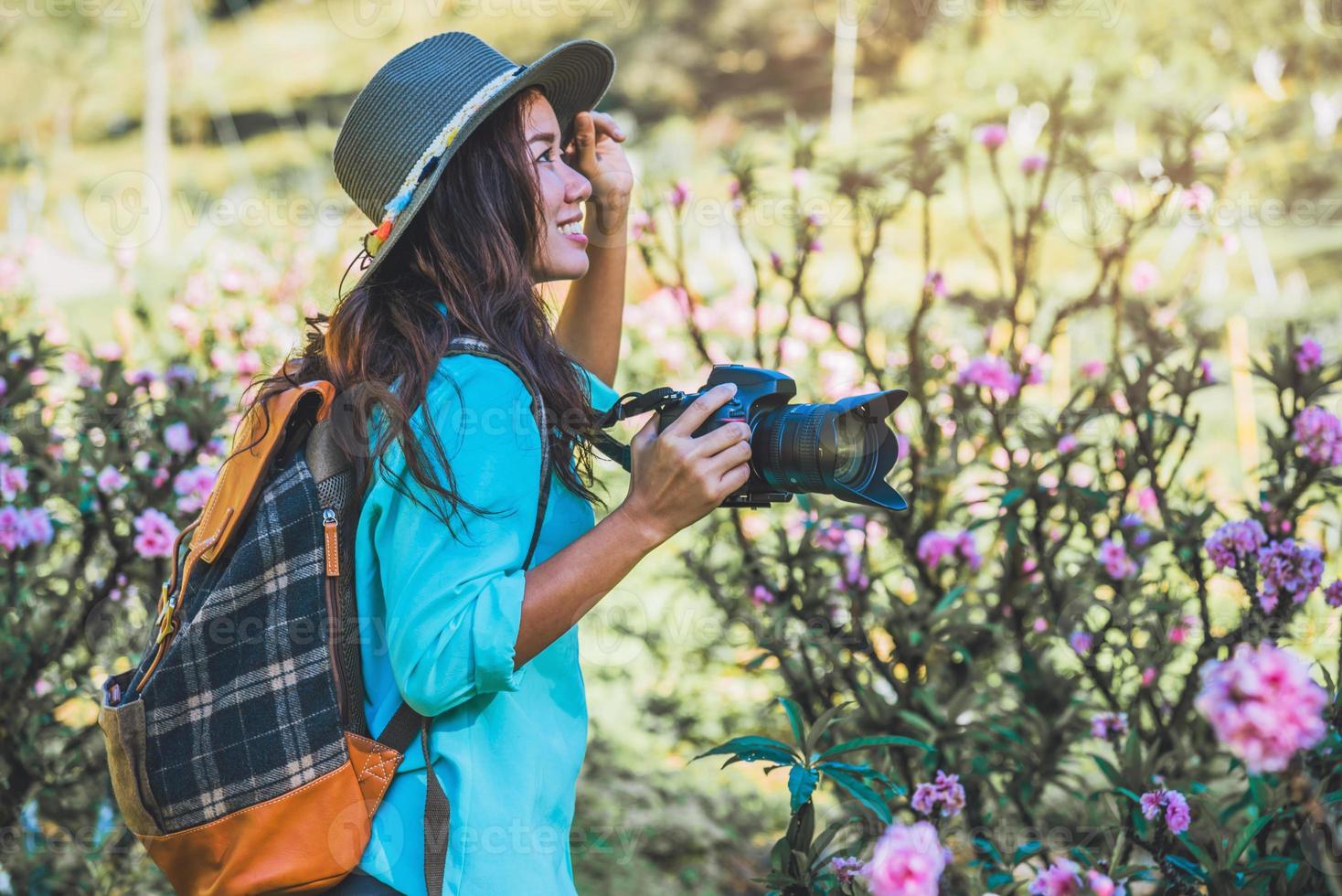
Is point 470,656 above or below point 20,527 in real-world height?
below

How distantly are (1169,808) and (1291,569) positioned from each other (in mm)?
426

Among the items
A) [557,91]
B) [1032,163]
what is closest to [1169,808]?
[557,91]

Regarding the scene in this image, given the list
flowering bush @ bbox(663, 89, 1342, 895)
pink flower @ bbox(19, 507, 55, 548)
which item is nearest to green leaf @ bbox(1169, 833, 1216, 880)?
flowering bush @ bbox(663, 89, 1342, 895)

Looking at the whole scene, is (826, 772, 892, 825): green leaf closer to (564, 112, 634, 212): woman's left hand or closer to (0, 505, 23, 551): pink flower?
(564, 112, 634, 212): woman's left hand

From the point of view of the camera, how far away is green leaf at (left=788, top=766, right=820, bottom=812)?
1469 millimetres

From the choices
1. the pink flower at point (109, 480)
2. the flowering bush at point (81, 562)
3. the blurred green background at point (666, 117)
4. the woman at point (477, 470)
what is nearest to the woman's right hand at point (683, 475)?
the woman at point (477, 470)

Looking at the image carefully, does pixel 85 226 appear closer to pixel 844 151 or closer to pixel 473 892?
pixel 844 151

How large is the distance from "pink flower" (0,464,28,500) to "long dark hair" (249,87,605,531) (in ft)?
3.82

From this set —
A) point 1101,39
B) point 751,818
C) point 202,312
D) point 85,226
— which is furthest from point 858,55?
point 751,818

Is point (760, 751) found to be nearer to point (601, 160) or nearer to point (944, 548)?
point (601, 160)

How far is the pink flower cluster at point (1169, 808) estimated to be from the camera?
1.56 metres

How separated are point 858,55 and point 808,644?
939cm

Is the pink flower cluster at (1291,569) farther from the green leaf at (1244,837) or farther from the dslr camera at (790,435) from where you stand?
the dslr camera at (790,435)

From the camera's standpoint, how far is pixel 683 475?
1.20 m
